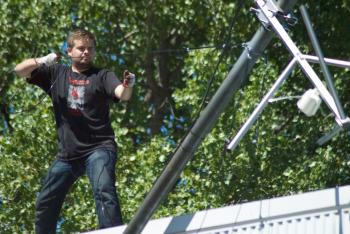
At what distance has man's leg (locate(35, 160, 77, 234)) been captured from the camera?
8.97m

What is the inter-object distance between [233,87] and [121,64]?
37.1 ft

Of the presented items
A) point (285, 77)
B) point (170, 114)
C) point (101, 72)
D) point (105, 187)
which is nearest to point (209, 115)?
point (285, 77)

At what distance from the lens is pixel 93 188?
344 inches

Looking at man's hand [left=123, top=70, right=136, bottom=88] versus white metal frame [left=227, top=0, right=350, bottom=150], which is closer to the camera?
white metal frame [left=227, top=0, right=350, bottom=150]

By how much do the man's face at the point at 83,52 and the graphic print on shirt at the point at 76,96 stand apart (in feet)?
0.44

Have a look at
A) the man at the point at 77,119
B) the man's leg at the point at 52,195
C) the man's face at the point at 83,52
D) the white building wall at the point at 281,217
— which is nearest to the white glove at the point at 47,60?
the man at the point at 77,119

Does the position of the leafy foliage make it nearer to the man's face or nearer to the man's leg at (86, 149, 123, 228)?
the man's face

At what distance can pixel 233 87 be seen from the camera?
743cm

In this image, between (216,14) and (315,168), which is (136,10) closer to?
(216,14)

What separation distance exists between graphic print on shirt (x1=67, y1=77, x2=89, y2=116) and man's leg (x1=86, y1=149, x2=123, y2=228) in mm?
385

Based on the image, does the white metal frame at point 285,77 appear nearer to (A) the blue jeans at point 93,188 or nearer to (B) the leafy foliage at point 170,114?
(A) the blue jeans at point 93,188

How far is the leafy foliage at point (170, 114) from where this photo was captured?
48.4 feet

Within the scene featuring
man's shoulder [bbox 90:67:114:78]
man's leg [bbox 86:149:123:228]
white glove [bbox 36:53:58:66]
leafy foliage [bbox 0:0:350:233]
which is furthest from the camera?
leafy foliage [bbox 0:0:350:233]

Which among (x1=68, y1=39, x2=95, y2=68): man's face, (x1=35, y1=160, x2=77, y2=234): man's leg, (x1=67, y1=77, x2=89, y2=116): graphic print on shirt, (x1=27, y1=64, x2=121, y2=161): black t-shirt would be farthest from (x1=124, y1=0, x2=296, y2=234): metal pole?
(x1=68, y1=39, x2=95, y2=68): man's face
